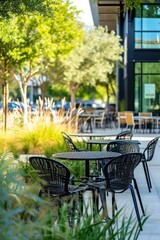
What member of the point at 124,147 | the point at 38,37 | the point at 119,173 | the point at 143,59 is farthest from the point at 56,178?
the point at 143,59

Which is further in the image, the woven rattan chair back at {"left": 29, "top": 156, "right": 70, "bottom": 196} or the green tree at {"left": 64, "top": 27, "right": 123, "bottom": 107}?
the green tree at {"left": 64, "top": 27, "right": 123, "bottom": 107}

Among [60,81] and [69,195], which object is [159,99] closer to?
[60,81]

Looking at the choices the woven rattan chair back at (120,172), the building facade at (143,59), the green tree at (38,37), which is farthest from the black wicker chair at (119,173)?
the building facade at (143,59)

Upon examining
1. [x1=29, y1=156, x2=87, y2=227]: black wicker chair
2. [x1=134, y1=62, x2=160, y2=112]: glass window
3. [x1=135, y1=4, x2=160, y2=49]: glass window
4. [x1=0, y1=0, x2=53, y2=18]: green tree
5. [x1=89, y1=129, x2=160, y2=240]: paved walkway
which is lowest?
[x1=89, y1=129, x2=160, y2=240]: paved walkway

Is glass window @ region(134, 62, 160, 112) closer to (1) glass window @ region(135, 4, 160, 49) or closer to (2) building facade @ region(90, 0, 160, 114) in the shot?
(2) building facade @ region(90, 0, 160, 114)

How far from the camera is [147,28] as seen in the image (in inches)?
963

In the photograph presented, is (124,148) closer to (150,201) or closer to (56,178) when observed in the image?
(150,201)

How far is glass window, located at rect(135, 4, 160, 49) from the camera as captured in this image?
80.0ft

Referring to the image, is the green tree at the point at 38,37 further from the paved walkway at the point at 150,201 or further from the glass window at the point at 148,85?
the paved walkway at the point at 150,201

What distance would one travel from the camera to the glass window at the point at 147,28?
24375mm

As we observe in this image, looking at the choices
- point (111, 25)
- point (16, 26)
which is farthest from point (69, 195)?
point (111, 25)

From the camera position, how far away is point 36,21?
17.7 m

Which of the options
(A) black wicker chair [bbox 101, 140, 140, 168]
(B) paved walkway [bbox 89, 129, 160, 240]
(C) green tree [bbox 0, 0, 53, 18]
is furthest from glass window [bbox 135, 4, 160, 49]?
(A) black wicker chair [bbox 101, 140, 140, 168]

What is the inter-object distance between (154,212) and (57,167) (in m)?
1.48
